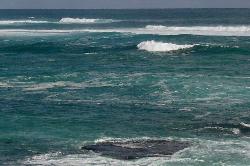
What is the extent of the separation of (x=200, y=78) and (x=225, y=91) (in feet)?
18.0

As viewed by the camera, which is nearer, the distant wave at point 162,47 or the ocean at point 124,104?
the ocean at point 124,104

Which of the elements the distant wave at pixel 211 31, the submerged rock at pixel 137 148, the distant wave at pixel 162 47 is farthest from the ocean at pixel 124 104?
the distant wave at pixel 211 31

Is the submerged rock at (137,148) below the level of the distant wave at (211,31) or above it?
below

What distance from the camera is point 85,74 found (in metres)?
45.4

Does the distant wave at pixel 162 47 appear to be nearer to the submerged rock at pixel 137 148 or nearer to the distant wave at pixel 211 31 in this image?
the distant wave at pixel 211 31

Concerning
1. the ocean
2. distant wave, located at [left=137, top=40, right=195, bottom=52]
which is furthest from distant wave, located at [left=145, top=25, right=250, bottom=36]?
the ocean

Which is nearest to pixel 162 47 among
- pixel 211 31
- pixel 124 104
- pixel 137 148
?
pixel 211 31

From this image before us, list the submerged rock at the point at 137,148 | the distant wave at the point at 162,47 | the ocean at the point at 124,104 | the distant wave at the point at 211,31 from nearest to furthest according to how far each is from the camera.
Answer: the submerged rock at the point at 137,148, the ocean at the point at 124,104, the distant wave at the point at 162,47, the distant wave at the point at 211,31

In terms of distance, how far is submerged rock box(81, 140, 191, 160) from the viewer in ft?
76.6

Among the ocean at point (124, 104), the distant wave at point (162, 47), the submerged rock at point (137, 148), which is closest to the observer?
the submerged rock at point (137, 148)

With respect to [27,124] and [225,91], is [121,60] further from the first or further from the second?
[27,124]

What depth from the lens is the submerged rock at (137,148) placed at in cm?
2334

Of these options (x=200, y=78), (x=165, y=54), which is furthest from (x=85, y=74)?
(x=165, y=54)

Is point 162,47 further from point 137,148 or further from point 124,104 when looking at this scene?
point 137,148
